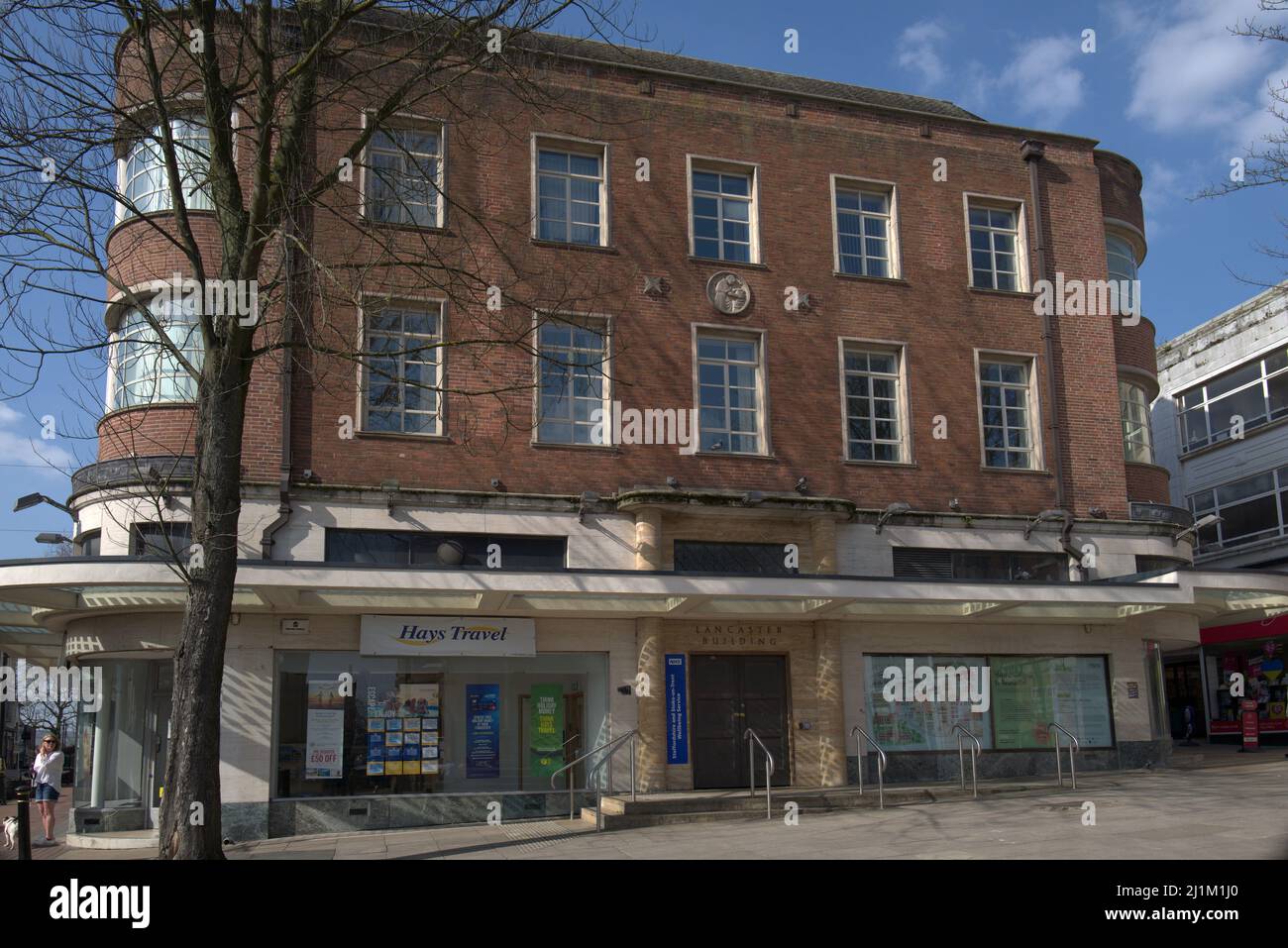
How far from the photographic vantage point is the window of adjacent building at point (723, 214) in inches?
814

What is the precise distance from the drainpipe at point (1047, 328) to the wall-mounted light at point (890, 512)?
342 centimetres

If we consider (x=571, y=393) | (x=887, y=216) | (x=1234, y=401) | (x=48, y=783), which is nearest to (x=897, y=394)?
(x=887, y=216)

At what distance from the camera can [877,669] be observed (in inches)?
781

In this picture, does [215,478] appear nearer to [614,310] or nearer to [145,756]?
[145,756]

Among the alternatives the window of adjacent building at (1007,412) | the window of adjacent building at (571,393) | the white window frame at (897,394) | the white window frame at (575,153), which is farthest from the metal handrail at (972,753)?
the white window frame at (575,153)

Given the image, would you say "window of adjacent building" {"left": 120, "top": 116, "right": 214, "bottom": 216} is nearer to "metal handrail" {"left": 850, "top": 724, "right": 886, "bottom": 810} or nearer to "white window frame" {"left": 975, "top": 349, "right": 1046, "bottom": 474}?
"metal handrail" {"left": 850, "top": 724, "right": 886, "bottom": 810}

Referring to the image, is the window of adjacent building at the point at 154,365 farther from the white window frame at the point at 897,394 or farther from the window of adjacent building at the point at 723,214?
the white window frame at the point at 897,394

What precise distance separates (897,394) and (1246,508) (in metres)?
17.1

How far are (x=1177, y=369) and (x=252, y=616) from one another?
30651 millimetres

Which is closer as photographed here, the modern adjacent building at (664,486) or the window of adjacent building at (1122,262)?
the modern adjacent building at (664,486)

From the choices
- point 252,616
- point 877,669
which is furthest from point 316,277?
point 877,669

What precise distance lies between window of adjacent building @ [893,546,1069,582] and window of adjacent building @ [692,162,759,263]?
20.1ft

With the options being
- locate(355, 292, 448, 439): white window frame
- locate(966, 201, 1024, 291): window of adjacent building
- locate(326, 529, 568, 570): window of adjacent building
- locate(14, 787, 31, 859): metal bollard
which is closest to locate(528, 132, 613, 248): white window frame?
locate(355, 292, 448, 439): white window frame

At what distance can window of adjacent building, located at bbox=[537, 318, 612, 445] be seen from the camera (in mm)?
18984
